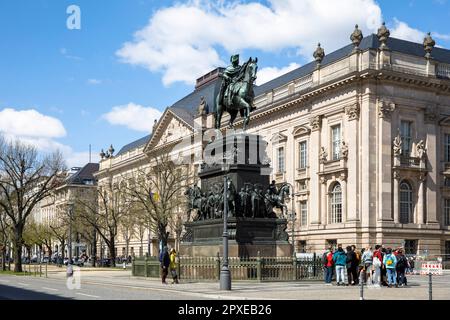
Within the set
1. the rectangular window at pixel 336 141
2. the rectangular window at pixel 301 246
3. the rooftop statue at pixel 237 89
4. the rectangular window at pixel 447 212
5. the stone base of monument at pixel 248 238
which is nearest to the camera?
the stone base of monument at pixel 248 238

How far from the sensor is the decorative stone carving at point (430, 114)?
67062 mm

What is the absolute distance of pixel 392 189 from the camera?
64562 mm

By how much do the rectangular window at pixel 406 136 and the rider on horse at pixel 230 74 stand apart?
35.2 m

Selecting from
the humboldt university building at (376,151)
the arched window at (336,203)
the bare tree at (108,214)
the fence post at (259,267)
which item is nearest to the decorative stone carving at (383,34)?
the humboldt university building at (376,151)

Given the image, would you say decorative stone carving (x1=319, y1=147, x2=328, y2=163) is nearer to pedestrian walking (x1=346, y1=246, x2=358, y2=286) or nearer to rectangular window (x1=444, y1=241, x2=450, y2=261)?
rectangular window (x1=444, y1=241, x2=450, y2=261)

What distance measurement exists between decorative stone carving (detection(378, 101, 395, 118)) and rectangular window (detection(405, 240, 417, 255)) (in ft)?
36.5

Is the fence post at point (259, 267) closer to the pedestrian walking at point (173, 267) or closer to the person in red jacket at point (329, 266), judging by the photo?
the person in red jacket at point (329, 266)

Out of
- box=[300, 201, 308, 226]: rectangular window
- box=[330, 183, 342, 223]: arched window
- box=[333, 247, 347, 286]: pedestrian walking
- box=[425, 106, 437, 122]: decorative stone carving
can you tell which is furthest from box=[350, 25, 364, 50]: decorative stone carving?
box=[333, 247, 347, 286]: pedestrian walking

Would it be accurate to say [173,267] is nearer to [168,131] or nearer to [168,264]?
[168,264]

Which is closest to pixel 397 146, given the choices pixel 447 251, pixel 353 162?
pixel 353 162

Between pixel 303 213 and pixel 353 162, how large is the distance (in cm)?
1089
